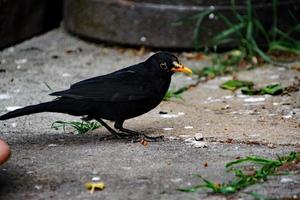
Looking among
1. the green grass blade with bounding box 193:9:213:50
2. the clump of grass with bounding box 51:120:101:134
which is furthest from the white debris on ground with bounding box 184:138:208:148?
the green grass blade with bounding box 193:9:213:50

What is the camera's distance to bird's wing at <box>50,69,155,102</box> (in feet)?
14.4

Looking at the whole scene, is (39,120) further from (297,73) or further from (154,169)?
(297,73)

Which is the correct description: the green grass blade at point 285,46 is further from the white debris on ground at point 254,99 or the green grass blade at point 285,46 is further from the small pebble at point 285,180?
the small pebble at point 285,180

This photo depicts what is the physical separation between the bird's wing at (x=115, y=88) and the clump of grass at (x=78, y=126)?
38 centimetres

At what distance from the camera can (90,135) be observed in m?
4.70

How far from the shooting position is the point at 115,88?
4.47 meters

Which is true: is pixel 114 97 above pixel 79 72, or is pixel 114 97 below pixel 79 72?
above

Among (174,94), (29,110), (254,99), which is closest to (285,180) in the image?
(29,110)

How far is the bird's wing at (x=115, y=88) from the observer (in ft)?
14.4

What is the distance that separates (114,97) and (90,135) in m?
0.37

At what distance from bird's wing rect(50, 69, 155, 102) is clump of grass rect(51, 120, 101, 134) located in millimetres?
378

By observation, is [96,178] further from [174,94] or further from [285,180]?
[174,94]


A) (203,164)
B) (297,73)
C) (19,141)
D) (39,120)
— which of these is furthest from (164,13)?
(203,164)

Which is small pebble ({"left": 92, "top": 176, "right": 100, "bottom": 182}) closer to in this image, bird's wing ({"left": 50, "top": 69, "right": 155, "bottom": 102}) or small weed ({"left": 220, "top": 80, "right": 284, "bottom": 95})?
bird's wing ({"left": 50, "top": 69, "right": 155, "bottom": 102})
